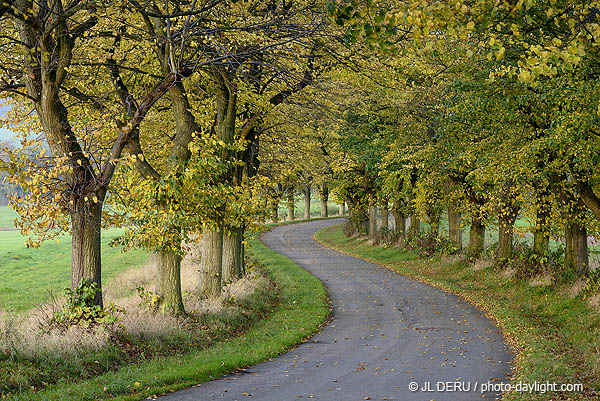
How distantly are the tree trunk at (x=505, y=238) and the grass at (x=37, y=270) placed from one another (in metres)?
14.4

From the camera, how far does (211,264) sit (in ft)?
57.9

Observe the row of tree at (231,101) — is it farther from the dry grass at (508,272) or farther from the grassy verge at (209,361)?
the grassy verge at (209,361)

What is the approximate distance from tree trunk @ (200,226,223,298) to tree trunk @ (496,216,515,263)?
11.7 meters

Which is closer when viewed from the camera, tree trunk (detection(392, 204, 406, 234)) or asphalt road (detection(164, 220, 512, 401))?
asphalt road (detection(164, 220, 512, 401))

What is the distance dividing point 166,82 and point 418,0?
7.69m

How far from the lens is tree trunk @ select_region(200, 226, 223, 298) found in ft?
57.4

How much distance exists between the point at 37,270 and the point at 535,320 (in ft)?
107

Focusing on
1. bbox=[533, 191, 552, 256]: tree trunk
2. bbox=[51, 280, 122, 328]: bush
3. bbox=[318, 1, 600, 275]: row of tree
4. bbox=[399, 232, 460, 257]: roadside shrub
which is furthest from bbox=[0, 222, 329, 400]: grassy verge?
bbox=[399, 232, 460, 257]: roadside shrub

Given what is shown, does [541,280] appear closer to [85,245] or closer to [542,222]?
[542,222]

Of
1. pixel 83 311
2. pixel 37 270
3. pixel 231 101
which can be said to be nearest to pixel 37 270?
pixel 37 270

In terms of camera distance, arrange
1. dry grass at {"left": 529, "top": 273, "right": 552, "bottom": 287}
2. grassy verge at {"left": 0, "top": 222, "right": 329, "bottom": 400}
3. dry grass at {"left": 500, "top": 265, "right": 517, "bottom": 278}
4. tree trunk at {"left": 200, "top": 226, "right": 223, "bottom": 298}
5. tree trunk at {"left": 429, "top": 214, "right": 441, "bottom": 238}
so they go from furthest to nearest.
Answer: tree trunk at {"left": 429, "top": 214, "right": 441, "bottom": 238} → dry grass at {"left": 500, "top": 265, "right": 517, "bottom": 278} → dry grass at {"left": 529, "top": 273, "right": 552, "bottom": 287} → tree trunk at {"left": 200, "top": 226, "right": 223, "bottom": 298} → grassy verge at {"left": 0, "top": 222, "right": 329, "bottom": 400}

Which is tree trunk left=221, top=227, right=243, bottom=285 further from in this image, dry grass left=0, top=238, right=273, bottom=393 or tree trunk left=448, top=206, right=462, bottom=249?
tree trunk left=448, top=206, right=462, bottom=249

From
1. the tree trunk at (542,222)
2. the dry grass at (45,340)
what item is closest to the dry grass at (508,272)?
the tree trunk at (542,222)

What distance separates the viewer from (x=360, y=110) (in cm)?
2036
